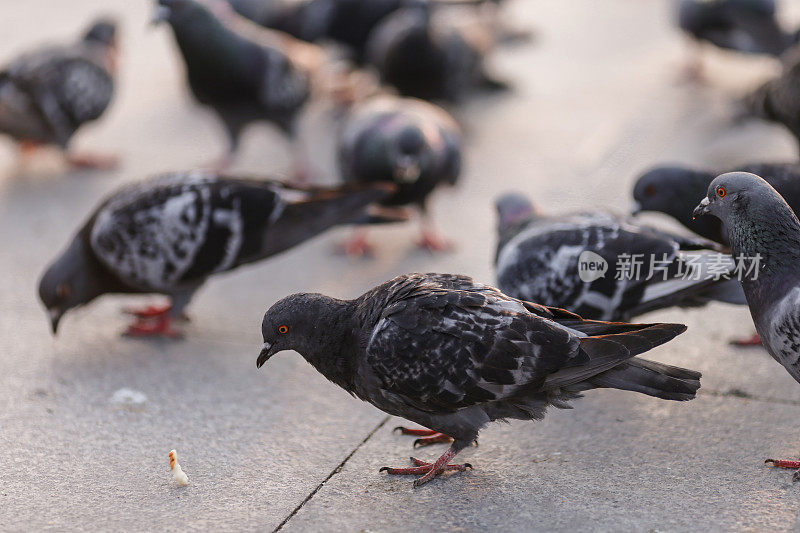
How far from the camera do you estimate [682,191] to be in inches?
193

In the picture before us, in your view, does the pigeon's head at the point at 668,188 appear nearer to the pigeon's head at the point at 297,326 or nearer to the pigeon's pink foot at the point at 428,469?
the pigeon's pink foot at the point at 428,469

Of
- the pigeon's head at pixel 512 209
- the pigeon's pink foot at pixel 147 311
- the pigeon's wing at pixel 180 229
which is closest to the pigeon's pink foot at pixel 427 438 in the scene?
the pigeon's head at pixel 512 209

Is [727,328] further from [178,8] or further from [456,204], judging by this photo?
[178,8]

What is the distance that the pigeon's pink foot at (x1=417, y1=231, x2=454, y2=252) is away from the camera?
6250 millimetres

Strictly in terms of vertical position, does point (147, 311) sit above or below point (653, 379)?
below

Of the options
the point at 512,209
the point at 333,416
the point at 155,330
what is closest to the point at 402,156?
the point at 512,209

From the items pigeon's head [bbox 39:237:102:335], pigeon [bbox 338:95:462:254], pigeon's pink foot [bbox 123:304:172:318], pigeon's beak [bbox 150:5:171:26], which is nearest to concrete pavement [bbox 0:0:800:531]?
pigeon's pink foot [bbox 123:304:172:318]

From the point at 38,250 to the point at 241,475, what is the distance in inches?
124

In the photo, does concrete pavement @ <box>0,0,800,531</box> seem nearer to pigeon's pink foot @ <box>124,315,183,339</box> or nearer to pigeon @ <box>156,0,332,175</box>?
pigeon's pink foot @ <box>124,315,183,339</box>

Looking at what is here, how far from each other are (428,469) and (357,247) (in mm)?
2651

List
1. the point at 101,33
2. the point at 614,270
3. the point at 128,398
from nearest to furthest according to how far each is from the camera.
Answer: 1. the point at 614,270
2. the point at 128,398
3. the point at 101,33

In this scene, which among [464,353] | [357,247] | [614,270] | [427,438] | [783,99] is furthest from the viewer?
[783,99]

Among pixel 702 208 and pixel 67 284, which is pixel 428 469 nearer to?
pixel 702 208

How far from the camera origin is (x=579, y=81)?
30.2 feet
